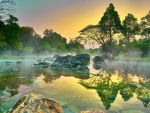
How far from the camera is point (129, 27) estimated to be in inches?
2356

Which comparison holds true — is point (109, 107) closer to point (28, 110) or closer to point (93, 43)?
point (28, 110)

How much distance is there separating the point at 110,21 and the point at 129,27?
9.46 meters

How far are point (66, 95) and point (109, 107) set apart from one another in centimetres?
296

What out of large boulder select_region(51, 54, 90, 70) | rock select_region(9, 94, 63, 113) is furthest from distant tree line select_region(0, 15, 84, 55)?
rock select_region(9, 94, 63, 113)

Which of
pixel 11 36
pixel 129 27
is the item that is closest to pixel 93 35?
pixel 129 27

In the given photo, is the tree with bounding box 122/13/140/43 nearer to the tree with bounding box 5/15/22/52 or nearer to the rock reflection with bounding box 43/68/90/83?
the tree with bounding box 5/15/22/52

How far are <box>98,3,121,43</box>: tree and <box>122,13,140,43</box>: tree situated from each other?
424cm

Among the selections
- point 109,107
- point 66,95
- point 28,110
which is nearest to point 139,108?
point 109,107

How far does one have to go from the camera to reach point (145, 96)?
27.9 ft

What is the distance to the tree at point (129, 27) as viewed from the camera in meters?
59.1

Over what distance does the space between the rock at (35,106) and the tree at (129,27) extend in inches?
2317

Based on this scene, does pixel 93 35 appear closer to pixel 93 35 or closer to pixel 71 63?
pixel 93 35

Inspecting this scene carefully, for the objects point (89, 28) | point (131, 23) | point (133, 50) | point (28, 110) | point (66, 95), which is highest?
point (131, 23)

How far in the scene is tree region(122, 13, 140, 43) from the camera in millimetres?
59062
